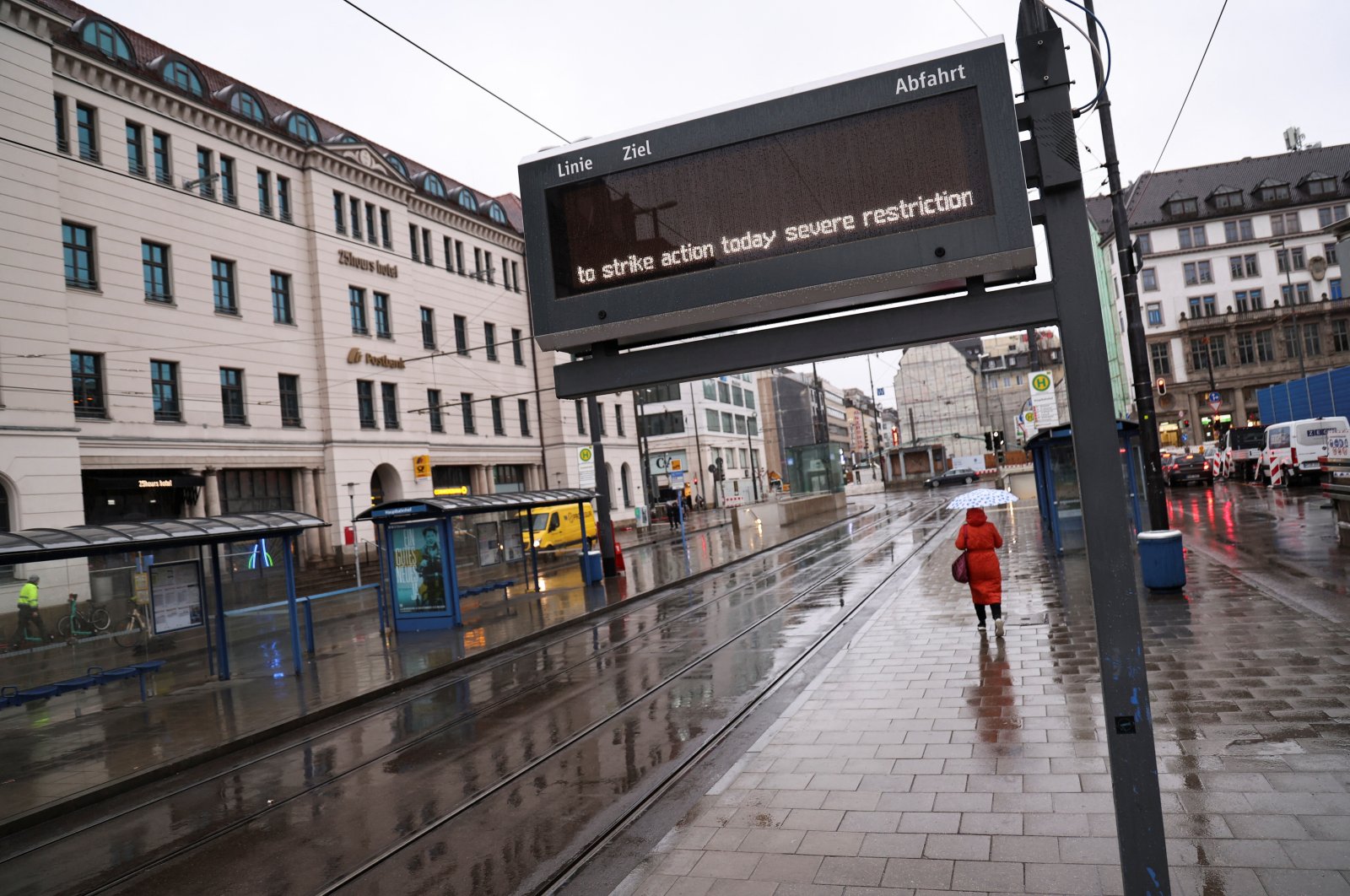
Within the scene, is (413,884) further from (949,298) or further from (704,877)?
(949,298)

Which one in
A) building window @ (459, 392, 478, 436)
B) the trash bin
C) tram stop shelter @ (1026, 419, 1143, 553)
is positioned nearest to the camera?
tram stop shelter @ (1026, 419, 1143, 553)

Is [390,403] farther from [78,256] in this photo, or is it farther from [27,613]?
[27,613]

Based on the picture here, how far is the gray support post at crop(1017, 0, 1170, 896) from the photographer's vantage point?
3451mm

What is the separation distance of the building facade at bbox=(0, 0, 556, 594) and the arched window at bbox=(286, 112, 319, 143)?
0.10 metres

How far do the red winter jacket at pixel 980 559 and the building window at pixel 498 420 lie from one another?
34.2 m

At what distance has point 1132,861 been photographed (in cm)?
350

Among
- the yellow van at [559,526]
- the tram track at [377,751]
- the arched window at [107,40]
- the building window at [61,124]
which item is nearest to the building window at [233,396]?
the building window at [61,124]

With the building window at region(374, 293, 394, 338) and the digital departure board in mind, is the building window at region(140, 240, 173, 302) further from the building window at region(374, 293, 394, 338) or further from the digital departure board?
the digital departure board

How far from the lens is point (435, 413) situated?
38.7 m

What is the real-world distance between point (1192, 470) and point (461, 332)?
3372 centimetres

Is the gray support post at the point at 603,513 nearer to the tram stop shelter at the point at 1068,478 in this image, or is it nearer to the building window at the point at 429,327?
the tram stop shelter at the point at 1068,478

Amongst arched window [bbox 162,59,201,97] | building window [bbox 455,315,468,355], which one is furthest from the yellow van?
arched window [bbox 162,59,201,97]

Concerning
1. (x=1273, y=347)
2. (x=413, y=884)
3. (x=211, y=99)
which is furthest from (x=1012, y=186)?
(x=1273, y=347)

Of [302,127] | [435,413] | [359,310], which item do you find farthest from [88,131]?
[435,413]
